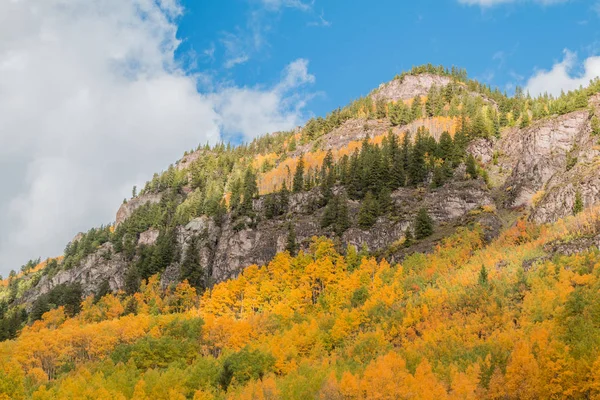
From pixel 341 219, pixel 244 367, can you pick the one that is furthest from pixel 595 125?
pixel 244 367

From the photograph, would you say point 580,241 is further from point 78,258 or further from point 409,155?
point 78,258

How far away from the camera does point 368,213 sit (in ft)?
363

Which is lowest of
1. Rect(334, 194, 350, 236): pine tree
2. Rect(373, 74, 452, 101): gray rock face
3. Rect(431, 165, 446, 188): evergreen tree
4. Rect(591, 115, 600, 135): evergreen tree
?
Rect(334, 194, 350, 236): pine tree

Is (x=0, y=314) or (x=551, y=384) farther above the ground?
(x=0, y=314)

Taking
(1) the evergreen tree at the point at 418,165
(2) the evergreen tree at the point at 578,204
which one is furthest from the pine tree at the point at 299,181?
(2) the evergreen tree at the point at 578,204

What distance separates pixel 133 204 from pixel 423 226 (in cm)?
13363

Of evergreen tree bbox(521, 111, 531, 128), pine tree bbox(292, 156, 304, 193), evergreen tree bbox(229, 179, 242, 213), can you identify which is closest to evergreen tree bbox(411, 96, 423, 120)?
evergreen tree bbox(521, 111, 531, 128)

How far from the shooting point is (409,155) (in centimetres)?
13038

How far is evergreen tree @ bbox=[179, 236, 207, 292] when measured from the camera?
376ft

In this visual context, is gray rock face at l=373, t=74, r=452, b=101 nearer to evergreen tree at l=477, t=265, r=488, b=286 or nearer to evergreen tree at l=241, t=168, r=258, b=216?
evergreen tree at l=241, t=168, r=258, b=216

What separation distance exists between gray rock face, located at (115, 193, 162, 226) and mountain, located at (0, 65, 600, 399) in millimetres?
10492

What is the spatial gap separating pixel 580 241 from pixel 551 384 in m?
32.9

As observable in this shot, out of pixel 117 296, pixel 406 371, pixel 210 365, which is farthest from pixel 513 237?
pixel 117 296

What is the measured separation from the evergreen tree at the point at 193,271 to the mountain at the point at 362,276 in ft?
2.25
